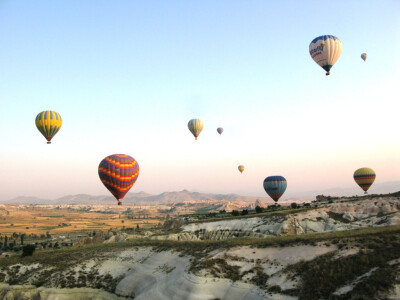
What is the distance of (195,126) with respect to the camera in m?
90.0

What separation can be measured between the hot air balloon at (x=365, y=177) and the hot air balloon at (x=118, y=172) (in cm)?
6190

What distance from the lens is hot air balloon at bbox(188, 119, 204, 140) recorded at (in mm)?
90125

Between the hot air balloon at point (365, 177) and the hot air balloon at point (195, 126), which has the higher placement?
the hot air balloon at point (195, 126)

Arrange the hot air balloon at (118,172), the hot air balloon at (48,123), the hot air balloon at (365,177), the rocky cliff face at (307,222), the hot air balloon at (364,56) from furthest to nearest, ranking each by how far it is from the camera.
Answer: the hot air balloon at (364,56) → the hot air balloon at (365,177) → the rocky cliff face at (307,222) → the hot air balloon at (48,123) → the hot air balloon at (118,172)

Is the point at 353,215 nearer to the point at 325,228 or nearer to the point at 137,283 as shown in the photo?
the point at 325,228

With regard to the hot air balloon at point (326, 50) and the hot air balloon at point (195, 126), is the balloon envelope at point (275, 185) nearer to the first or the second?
the hot air balloon at point (195, 126)

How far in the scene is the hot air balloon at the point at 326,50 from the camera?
6269cm

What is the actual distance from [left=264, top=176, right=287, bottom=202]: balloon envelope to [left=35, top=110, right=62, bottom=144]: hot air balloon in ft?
177

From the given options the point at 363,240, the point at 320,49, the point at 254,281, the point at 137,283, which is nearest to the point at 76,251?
the point at 137,283

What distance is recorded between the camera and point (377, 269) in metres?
28.8

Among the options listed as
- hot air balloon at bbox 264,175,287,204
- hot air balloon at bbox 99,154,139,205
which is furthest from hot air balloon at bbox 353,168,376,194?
hot air balloon at bbox 99,154,139,205

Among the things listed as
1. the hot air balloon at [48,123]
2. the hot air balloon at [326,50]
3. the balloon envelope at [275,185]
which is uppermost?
the hot air balloon at [326,50]

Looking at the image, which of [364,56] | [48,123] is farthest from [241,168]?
[48,123]

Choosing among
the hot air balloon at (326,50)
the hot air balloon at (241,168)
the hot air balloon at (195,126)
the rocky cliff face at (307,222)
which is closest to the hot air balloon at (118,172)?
the rocky cliff face at (307,222)
